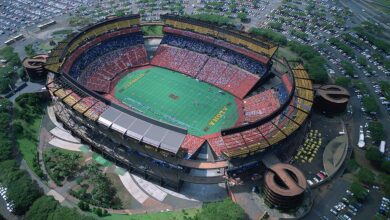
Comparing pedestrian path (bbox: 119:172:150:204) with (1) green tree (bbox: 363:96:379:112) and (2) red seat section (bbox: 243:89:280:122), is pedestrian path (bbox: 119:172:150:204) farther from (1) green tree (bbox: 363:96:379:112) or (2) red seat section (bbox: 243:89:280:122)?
(1) green tree (bbox: 363:96:379:112)

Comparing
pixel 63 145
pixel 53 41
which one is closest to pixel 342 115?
pixel 63 145

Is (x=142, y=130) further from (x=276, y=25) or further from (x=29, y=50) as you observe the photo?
(x=276, y=25)

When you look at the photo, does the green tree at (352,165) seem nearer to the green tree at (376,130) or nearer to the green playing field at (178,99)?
the green tree at (376,130)

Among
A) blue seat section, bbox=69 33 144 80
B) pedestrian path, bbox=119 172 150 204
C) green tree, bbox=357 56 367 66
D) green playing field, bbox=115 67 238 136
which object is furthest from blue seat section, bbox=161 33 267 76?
pedestrian path, bbox=119 172 150 204

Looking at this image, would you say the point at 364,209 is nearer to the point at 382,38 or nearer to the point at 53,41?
the point at 382,38

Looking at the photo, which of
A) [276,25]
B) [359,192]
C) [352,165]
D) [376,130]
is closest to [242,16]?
[276,25]
